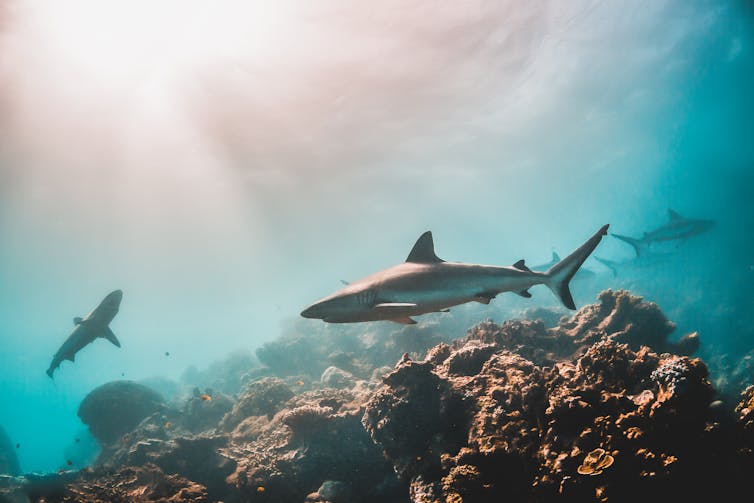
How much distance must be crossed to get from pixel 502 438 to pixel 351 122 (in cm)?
2574

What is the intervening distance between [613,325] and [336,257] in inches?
3033

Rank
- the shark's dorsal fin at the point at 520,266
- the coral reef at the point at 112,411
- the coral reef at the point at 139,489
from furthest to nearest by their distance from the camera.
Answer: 1. the coral reef at the point at 112,411
2. the coral reef at the point at 139,489
3. the shark's dorsal fin at the point at 520,266

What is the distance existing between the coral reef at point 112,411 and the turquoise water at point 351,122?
252 inches

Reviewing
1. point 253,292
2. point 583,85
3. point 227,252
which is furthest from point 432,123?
point 253,292

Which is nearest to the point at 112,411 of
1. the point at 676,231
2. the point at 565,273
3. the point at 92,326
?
the point at 92,326

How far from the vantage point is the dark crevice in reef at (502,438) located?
259 centimetres

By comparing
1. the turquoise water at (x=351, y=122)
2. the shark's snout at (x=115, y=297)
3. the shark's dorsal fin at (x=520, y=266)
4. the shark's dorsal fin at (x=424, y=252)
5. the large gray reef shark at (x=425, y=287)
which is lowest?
the large gray reef shark at (x=425, y=287)

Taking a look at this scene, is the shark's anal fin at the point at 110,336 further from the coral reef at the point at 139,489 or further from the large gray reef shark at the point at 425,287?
the large gray reef shark at the point at 425,287

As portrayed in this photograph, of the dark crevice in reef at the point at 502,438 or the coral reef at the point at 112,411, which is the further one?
the coral reef at the point at 112,411

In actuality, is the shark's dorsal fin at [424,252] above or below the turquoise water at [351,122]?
below

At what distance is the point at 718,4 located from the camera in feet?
75.3

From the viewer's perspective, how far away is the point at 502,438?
3.60 meters

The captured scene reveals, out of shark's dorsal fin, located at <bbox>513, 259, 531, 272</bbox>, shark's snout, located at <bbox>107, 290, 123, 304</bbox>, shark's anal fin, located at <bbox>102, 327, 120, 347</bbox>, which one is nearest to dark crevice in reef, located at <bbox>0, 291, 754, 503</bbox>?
shark's dorsal fin, located at <bbox>513, 259, 531, 272</bbox>

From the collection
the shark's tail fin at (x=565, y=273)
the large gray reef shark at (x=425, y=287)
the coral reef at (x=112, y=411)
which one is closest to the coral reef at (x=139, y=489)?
the large gray reef shark at (x=425, y=287)
